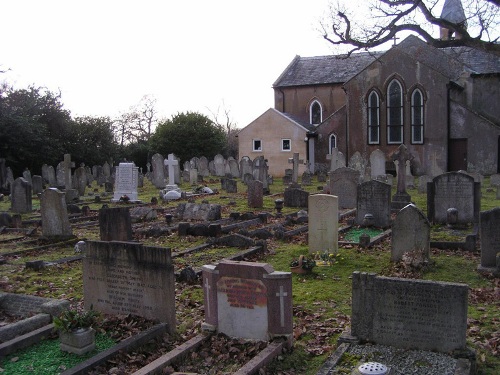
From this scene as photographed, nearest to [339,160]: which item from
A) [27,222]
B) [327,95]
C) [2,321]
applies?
[327,95]

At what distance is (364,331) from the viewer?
6.07 meters

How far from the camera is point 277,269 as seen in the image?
32.8 feet

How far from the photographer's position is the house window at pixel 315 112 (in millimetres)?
45375

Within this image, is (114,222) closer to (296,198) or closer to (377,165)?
(296,198)

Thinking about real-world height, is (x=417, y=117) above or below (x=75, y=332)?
above

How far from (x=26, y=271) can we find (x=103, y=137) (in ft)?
120

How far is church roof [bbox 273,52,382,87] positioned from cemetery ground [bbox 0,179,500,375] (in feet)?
103

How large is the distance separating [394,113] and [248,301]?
32.1m

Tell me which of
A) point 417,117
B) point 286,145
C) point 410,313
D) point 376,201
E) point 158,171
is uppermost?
point 417,117

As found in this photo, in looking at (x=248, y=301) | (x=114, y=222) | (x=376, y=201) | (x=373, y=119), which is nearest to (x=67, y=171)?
(x=114, y=222)

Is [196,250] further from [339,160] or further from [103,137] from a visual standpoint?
[103,137]

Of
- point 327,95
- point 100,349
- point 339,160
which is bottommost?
point 100,349

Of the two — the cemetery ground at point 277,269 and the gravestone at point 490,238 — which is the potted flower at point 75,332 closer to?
the cemetery ground at point 277,269

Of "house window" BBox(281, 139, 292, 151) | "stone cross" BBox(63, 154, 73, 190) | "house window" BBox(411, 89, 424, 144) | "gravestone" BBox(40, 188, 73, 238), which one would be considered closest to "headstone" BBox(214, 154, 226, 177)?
"house window" BBox(281, 139, 292, 151)
